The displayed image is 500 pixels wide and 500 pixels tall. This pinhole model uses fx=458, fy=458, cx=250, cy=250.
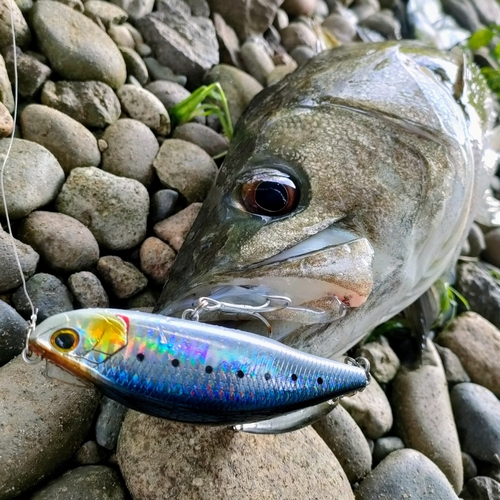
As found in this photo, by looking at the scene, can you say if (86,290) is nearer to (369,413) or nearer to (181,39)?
(369,413)

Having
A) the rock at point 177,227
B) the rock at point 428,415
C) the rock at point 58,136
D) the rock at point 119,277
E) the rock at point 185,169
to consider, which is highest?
the rock at point 58,136

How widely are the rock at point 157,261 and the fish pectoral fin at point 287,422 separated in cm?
56

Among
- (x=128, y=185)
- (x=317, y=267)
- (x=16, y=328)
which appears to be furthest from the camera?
(x=128, y=185)

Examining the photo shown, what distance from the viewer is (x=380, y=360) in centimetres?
173

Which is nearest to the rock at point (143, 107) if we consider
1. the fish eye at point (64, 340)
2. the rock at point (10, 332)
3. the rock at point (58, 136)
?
the rock at point (58, 136)

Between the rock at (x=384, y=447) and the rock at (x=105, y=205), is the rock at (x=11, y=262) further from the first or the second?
the rock at (x=384, y=447)

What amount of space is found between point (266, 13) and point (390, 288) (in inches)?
80.5

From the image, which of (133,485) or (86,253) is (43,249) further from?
(133,485)

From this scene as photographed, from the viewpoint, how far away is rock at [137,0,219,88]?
6.86ft

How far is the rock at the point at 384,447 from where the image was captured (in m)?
1.49

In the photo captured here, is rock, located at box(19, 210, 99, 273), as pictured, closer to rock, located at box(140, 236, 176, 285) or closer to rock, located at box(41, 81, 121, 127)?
rock, located at box(140, 236, 176, 285)

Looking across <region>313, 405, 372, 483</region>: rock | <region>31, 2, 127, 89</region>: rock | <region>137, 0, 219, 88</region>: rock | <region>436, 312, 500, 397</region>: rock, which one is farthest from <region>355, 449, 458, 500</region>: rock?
<region>137, 0, 219, 88</region>: rock

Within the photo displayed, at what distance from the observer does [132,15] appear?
212cm

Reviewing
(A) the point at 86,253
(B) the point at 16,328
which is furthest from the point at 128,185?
(B) the point at 16,328
